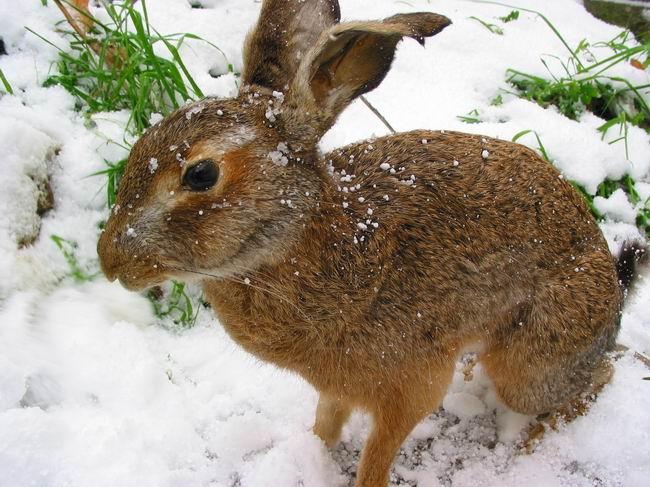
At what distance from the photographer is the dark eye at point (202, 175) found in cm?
166

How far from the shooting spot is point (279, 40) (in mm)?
2002

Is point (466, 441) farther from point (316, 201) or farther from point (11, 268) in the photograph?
point (11, 268)

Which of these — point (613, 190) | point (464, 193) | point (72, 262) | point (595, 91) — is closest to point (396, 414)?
point (464, 193)

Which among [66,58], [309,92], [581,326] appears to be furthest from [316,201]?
[66,58]

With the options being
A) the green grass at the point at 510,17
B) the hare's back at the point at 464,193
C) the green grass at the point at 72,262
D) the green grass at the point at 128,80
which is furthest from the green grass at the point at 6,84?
the green grass at the point at 510,17

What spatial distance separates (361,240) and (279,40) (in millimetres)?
734

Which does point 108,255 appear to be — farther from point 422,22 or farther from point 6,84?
point 6,84

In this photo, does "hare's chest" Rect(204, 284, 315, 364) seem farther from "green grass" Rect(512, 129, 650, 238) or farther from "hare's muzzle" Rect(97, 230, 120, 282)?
"green grass" Rect(512, 129, 650, 238)

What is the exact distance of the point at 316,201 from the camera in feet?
6.11

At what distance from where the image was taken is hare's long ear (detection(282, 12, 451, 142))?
1692 millimetres

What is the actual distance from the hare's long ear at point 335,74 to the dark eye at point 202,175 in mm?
281

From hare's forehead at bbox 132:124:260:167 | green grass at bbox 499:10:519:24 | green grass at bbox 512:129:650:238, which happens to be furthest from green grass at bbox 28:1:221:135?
green grass at bbox 499:10:519:24

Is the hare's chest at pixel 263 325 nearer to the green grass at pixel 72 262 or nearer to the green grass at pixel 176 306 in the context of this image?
the green grass at pixel 176 306

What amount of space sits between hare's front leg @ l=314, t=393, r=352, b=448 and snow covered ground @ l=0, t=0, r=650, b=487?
5cm
